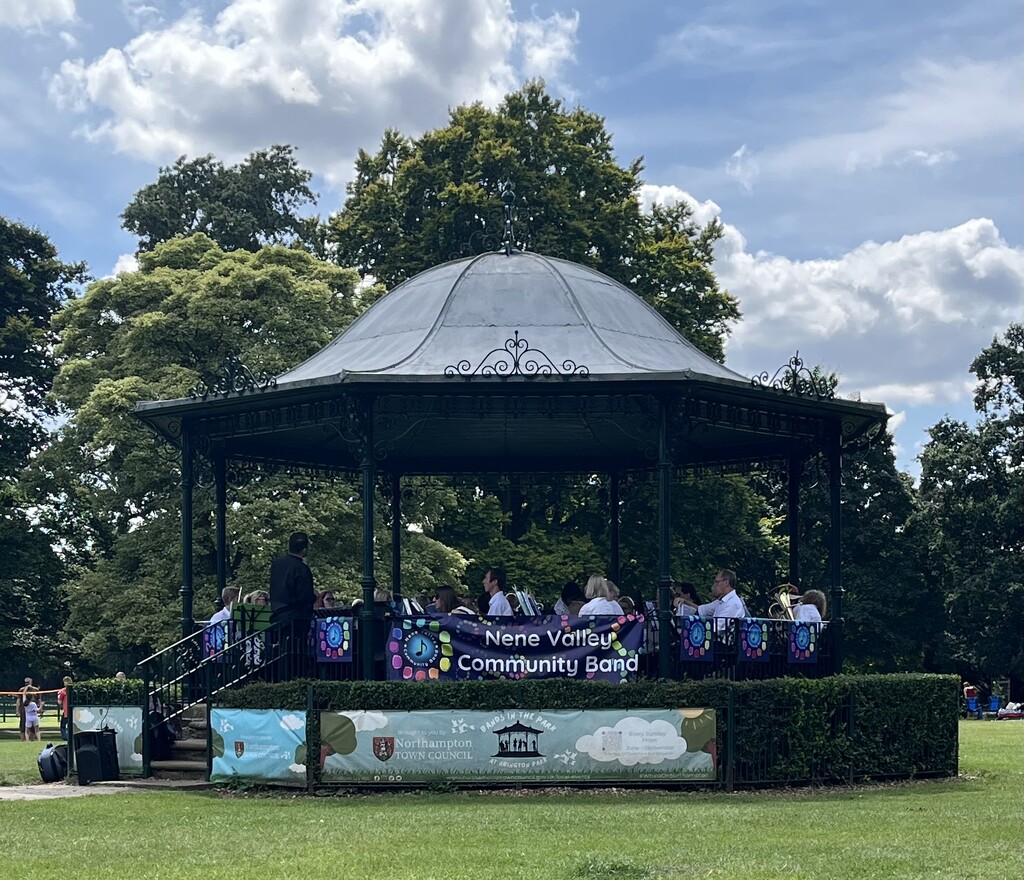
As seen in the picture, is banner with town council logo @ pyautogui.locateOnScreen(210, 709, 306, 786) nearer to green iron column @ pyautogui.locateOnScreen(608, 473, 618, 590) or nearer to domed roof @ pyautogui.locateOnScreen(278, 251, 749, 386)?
domed roof @ pyautogui.locateOnScreen(278, 251, 749, 386)

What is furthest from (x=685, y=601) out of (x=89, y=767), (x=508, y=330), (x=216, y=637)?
(x=89, y=767)

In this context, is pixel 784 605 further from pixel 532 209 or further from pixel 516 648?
pixel 532 209

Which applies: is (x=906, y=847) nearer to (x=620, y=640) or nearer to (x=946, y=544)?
(x=620, y=640)

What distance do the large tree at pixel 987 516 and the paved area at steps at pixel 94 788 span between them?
3929cm

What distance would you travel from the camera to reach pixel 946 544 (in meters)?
55.4

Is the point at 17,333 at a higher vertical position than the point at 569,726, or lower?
higher

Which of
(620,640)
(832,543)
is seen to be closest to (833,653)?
(832,543)

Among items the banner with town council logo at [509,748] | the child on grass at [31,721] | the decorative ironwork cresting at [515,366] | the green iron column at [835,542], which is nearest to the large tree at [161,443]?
the child on grass at [31,721]

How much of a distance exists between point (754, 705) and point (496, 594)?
158 inches

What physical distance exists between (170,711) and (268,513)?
579 inches

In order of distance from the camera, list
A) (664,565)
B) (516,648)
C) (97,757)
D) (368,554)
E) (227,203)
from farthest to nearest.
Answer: (227,203)
(97,757)
(368,554)
(664,565)
(516,648)

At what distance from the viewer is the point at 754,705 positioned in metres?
18.6

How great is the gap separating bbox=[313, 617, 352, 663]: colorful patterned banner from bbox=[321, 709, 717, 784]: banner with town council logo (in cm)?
141

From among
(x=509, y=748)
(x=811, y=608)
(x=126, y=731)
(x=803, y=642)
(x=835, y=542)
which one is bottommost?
(x=509, y=748)
